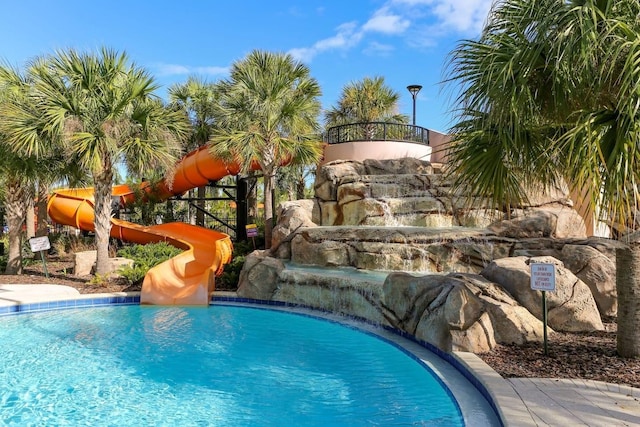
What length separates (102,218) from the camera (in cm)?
1169

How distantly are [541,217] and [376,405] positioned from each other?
7377mm

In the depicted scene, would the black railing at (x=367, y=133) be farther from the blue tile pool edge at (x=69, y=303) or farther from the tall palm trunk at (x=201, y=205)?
the blue tile pool edge at (x=69, y=303)

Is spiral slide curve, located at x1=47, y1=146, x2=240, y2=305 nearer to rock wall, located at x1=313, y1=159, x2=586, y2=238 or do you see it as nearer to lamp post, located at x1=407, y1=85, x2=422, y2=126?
rock wall, located at x1=313, y1=159, x2=586, y2=238

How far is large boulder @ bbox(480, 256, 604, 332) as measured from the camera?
20.4 feet

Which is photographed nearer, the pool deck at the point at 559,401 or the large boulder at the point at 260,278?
the pool deck at the point at 559,401

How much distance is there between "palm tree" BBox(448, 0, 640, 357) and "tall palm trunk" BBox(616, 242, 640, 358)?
1.4 inches

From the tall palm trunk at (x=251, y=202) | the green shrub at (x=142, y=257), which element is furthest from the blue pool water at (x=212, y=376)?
the tall palm trunk at (x=251, y=202)

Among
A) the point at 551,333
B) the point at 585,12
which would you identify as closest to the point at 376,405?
the point at 551,333

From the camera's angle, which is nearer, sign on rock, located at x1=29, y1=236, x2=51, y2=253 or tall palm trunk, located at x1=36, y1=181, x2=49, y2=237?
sign on rock, located at x1=29, y1=236, x2=51, y2=253

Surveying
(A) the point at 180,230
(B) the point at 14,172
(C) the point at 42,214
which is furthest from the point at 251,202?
(B) the point at 14,172

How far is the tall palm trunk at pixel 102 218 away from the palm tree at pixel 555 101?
9595 mm

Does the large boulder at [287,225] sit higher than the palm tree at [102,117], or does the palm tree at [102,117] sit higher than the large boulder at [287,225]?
the palm tree at [102,117]

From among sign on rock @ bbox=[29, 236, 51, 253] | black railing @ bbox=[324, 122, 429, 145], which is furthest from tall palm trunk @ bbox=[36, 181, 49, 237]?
black railing @ bbox=[324, 122, 429, 145]

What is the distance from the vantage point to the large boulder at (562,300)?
622 centimetres
